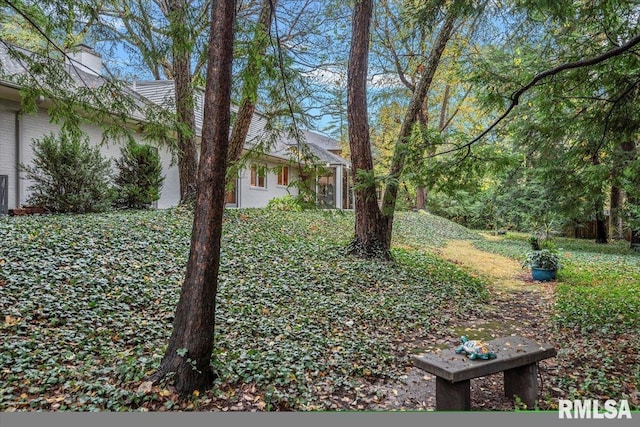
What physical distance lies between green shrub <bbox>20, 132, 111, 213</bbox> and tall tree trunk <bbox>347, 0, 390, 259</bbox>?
226 inches

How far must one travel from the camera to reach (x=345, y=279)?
6.70 metres

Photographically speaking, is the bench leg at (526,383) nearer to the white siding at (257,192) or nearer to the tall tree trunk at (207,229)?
the tall tree trunk at (207,229)

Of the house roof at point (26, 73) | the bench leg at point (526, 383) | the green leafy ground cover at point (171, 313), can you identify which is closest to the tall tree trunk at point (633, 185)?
the green leafy ground cover at point (171, 313)

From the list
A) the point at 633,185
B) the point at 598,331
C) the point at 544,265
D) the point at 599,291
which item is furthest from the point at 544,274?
the point at 598,331

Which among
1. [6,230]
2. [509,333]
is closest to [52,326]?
[6,230]

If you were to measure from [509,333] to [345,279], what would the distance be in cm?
251

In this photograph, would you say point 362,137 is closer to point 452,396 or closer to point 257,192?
point 452,396

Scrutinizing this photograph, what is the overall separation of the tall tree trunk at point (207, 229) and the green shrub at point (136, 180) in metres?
8.29

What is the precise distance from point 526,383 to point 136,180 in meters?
10.2

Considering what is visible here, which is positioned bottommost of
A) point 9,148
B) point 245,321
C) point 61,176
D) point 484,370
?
point 245,321

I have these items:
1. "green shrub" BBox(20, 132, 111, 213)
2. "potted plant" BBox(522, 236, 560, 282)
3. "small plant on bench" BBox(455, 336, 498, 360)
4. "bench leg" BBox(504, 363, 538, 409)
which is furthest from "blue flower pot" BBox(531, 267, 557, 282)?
"green shrub" BBox(20, 132, 111, 213)

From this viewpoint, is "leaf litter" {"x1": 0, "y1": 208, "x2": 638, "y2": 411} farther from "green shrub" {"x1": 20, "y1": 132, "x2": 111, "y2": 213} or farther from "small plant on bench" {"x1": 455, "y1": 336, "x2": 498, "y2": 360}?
"green shrub" {"x1": 20, "y1": 132, "x2": 111, "y2": 213}

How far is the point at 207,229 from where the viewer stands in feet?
10.0

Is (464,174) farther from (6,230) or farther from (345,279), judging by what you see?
(6,230)
